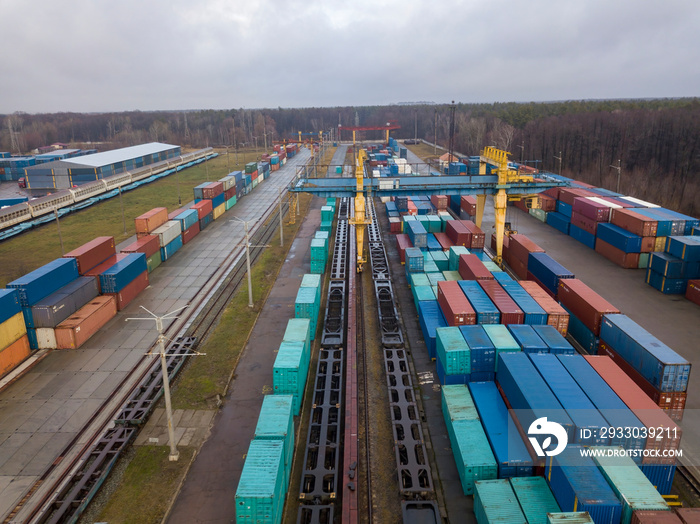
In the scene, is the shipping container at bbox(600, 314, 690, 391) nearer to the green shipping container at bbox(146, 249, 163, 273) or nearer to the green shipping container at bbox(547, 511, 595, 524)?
the green shipping container at bbox(547, 511, 595, 524)

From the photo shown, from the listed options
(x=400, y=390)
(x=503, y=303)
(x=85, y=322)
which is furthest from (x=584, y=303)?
(x=85, y=322)

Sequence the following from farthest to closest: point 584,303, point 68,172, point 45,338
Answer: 1. point 68,172
2. point 45,338
3. point 584,303

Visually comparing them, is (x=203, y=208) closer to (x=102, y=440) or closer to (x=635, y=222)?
(x=102, y=440)

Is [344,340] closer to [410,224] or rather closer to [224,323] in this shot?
[224,323]

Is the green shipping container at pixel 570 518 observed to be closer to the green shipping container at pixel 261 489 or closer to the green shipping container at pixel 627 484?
the green shipping container at pixel 627 484

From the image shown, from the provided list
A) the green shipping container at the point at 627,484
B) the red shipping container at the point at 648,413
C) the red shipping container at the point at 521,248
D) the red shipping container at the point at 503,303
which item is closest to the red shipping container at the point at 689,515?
the green shipping container at the point at 627,484
